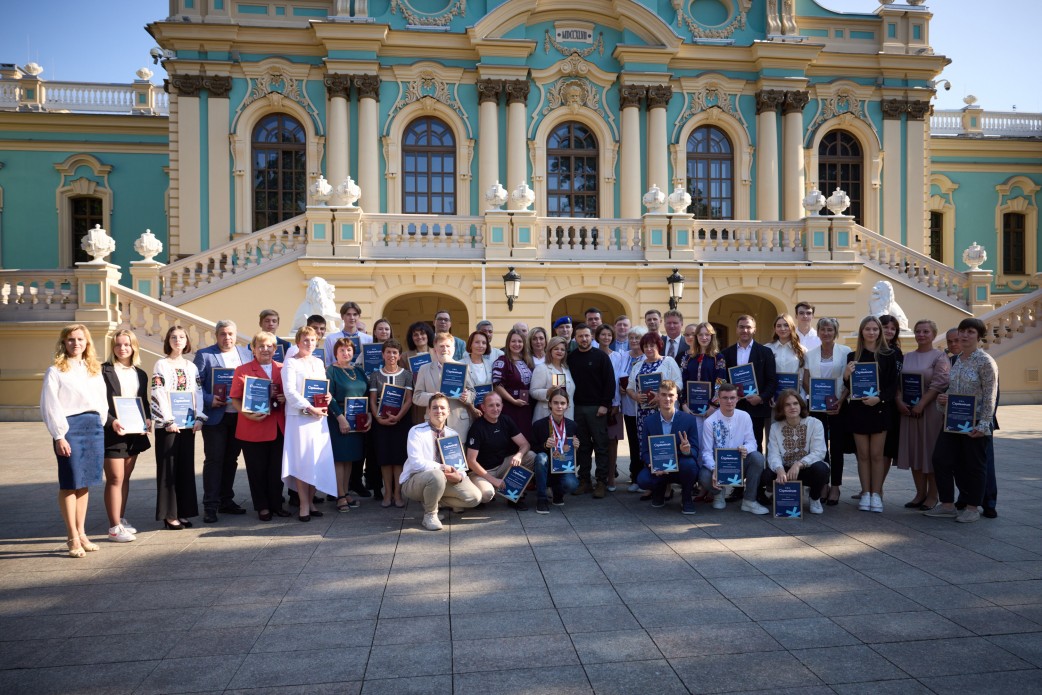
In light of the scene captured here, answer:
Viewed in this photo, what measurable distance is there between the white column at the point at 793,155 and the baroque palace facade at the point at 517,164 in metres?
0.07

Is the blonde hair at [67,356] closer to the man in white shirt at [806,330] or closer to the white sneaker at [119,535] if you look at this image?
the white sneaker at [119,535]

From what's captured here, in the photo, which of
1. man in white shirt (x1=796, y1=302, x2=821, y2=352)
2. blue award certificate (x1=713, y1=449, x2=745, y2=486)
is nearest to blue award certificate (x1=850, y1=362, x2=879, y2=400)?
man in white shirt (x1=796, y1=302, x2=821, y2=352)

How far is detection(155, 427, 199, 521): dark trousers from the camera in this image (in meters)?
6.81

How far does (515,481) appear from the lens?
24.3 ft

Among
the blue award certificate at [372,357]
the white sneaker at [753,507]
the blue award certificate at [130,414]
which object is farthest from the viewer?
the blue award certificate at [372,357]

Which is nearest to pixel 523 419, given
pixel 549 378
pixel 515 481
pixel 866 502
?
pixel 549 378

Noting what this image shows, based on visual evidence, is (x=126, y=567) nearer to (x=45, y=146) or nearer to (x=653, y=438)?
(x=653, y=438)

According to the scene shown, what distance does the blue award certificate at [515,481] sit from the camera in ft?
24.3

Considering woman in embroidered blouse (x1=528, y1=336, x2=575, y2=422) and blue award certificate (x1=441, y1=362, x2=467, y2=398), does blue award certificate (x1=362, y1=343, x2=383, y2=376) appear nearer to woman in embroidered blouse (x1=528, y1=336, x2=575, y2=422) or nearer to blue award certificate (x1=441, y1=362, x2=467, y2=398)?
blue award certificate (x1=441, y1=362, x2=467, y2=398)

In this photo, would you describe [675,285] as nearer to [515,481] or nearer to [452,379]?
[452,379]

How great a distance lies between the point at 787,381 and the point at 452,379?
137 inches

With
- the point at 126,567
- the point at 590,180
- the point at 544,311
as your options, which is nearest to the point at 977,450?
the point at 126,567

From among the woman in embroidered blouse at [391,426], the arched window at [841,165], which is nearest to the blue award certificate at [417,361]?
the woman in embroidered blouse at [391,426]

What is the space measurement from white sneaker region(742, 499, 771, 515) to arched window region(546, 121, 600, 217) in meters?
16.3
